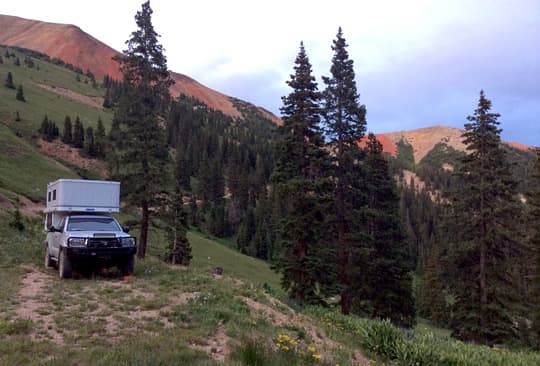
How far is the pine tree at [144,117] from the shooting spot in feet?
72.7

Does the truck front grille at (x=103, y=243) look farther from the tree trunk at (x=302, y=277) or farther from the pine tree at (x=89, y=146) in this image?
the pine tree at (x=89, y=146)

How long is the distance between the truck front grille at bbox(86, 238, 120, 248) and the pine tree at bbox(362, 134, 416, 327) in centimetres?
1603

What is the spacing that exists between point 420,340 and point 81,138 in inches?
2780

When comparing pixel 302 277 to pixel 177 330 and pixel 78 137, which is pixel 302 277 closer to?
pixel 177 330

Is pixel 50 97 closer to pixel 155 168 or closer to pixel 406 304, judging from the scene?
pixel 155 168

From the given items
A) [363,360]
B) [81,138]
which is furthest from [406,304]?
[81,138]

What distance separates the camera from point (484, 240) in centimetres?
2300

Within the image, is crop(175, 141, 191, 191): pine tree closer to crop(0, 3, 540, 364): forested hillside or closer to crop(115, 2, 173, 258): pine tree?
crop(0, 3, 540, 364): forested hillside

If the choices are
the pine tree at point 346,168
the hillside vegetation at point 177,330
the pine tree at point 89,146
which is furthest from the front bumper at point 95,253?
the pine tree at point 89,146

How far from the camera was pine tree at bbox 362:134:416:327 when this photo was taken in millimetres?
26047

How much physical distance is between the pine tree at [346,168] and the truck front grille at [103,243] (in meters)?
13.8

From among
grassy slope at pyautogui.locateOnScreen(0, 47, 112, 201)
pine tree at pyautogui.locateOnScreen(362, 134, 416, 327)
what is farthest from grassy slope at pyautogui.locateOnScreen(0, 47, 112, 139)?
pine tree at pyautogui.locateOnScreen(362, 134, 416, 327)

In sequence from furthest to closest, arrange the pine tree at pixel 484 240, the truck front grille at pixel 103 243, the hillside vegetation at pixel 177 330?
the pine tree at pixel 484 240 → the truck front grille at pixel 103 243 → the hillside vegetation at pixel 177 330

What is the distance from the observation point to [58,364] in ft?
18.0
